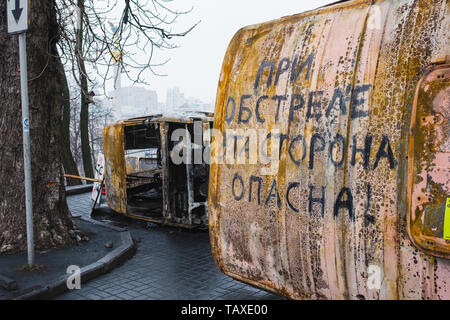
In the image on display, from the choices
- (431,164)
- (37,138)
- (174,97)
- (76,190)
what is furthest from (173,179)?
(174,97)

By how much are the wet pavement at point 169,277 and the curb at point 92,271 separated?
0.10 m

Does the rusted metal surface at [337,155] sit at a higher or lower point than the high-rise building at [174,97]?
lower

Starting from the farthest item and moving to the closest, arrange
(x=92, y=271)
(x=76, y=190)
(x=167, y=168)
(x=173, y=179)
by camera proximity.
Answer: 1. (x=76, y=190)
2. (x=173, y=179)
3. (x=167, y=168)
4. (x=92, y=271)

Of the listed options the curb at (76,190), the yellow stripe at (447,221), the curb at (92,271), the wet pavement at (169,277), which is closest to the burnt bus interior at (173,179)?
the wet pavement at (169,277)

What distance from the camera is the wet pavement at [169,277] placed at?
523 cm

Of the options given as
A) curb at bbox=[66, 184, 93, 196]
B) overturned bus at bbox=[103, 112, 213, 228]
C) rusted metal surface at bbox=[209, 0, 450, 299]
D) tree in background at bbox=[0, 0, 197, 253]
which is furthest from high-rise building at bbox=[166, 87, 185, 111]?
rusted metal surface at bbox=[209, 0, 450, 299]

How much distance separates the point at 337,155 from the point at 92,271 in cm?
449

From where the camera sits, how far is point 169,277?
5.92 meters

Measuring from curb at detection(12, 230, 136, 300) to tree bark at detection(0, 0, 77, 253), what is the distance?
100cm

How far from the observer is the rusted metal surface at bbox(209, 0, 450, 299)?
2.09 m

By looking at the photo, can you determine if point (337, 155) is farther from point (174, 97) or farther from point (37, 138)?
point (174, 97)

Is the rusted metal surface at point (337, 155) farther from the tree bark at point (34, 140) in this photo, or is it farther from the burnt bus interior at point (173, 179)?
the burnt bus interior at point (173, 179)

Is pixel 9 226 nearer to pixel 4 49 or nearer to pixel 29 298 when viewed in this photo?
pixel 29 298

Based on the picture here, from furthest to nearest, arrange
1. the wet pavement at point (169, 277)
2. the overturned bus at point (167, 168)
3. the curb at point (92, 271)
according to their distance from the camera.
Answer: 1. the overturned bus at point (167, 168)
2. the wet pavement at point (169, 277)
3. the curb at point (92, 271)
